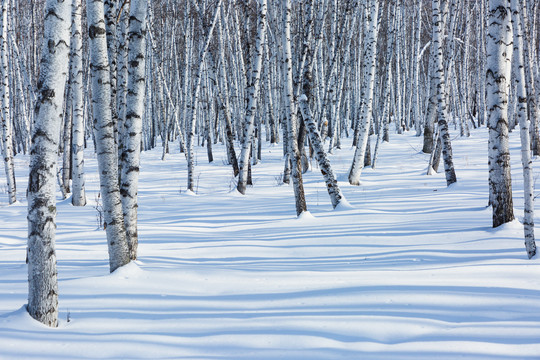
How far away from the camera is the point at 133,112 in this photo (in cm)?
447

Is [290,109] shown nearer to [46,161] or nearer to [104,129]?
[104,129]

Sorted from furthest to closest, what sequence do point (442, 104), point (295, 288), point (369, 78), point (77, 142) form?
point (369, 78), point (442, 104), point (77, 142), point (295, 288)

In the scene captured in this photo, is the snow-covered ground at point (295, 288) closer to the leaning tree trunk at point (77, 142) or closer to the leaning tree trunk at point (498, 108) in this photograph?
the leaning tree trunk at point (498, 108)

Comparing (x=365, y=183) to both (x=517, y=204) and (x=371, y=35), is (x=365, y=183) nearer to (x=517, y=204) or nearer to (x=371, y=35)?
(x=371, y=35)

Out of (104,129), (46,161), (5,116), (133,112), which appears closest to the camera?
(46,161)

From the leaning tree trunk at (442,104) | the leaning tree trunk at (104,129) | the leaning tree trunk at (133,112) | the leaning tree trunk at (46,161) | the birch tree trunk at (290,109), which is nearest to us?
the leaning tree trunk at (46,161)

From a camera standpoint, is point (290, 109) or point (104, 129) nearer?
point (104, 129)

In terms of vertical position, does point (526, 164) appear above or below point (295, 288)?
above

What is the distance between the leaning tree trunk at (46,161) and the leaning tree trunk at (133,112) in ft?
4.90

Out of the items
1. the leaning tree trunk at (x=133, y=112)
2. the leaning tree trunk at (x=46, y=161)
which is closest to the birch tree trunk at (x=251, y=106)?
the leaning tree trunk at (x=133, y=112)

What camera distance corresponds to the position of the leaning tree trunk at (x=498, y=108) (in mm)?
5094

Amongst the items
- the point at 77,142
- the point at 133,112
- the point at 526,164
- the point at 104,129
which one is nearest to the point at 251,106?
the point at 77,142

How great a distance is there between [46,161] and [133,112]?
1725 mm

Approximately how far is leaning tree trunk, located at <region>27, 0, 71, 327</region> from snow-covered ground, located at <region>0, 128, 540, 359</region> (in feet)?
0.72
